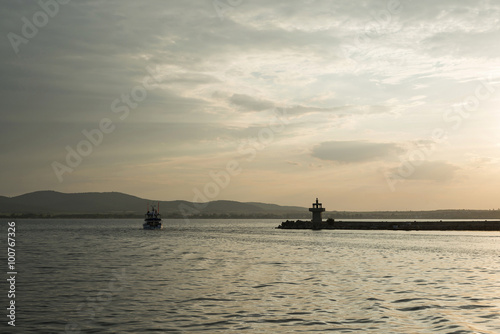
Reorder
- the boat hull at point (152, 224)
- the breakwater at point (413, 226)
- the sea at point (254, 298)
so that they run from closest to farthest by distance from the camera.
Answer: the sea at point (254, 298) → the breakwater at point (413, 226) → the boat hull at point (152, 224)

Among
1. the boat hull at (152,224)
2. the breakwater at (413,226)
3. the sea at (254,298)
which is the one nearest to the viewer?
the sea at (254,298)

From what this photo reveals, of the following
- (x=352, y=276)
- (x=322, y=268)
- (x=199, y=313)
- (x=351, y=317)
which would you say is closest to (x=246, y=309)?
(x=199, y=313)

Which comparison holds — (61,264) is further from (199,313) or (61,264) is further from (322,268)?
(199,313)

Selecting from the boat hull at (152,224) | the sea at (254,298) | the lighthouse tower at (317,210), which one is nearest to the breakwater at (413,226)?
the lighthouse tower at (317,210)

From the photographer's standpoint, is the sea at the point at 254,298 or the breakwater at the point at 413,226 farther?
the breakwater at the point at 413,226

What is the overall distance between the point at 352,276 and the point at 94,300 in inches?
763

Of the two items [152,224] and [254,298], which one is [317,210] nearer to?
[152,224]

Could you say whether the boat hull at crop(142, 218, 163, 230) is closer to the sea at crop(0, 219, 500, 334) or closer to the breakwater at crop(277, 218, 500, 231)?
the breakwater at crop(277, 218, 500, 231)

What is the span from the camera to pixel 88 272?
3931 cm

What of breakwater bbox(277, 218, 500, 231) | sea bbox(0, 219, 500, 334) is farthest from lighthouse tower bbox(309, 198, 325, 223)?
sea bbox(0, 219, 500, 334)

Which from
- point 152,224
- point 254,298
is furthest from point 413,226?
point 254,298

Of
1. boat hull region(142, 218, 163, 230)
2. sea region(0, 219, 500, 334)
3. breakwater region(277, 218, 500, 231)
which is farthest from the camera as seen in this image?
boat hull region(142, 218, 163, 230)

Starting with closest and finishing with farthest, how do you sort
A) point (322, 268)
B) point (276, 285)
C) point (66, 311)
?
point (66, 311)
point (276, 285)
point (322, 268)

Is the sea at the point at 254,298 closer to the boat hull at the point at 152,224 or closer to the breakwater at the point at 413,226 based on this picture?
the breakwater at the point at 413,226
